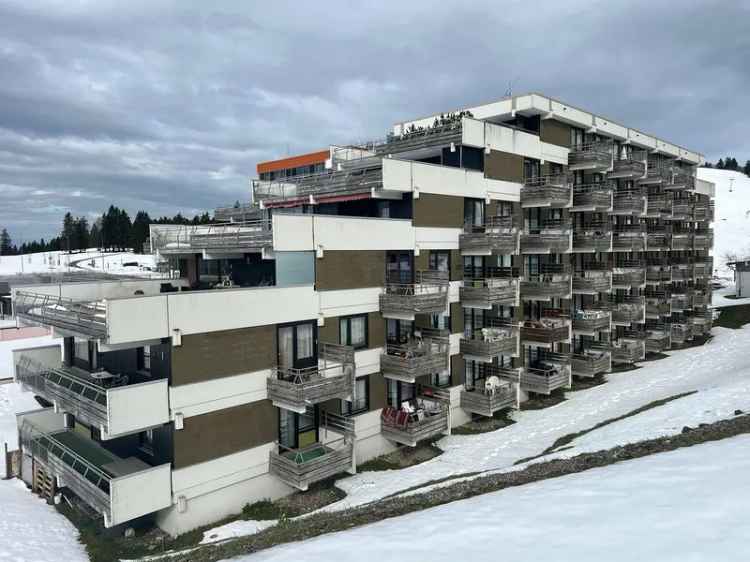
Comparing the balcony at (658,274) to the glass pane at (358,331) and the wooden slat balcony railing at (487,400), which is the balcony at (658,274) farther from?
the glass pane at (358,331)

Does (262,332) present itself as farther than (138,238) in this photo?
No

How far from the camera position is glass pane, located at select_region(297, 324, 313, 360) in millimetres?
21984

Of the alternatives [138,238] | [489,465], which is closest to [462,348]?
[489,465]

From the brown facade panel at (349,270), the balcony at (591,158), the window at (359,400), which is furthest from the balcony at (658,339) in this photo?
the brown facade panel at (349,270)

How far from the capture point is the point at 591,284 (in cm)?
3525

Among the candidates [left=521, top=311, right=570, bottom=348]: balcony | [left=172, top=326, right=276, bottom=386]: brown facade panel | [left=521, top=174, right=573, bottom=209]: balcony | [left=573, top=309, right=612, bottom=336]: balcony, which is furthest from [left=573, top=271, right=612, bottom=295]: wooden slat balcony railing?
[left=172, top=326, right=276, bottom=386]: brown facade panel

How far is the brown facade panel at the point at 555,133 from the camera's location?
3359 centimetres

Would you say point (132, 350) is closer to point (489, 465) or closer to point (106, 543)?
point (106, 543)

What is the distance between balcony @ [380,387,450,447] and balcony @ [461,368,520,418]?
2.25 metres

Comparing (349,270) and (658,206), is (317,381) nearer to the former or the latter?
(349,270)

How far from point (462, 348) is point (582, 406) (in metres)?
8.60

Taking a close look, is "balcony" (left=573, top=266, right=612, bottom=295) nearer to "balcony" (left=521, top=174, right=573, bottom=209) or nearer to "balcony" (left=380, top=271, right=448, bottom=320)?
"balcony" (left=521, top=174, right=573, bottom=209)

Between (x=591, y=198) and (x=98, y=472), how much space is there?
33031 mm

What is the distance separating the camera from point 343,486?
21.9 meters
